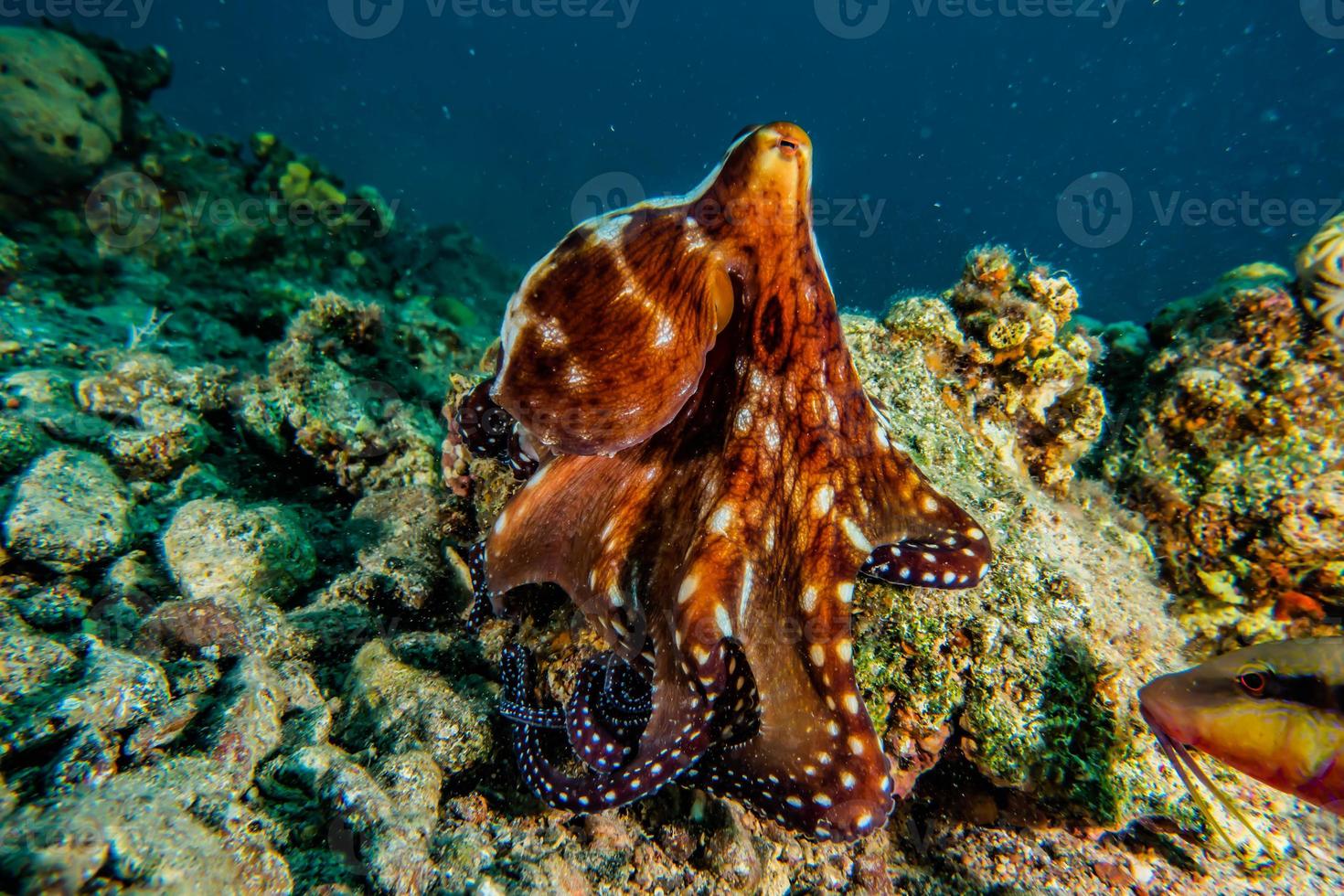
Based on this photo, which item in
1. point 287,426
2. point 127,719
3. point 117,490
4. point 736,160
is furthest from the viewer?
point 287,426

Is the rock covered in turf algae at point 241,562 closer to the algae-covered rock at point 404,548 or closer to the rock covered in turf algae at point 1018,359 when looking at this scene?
the algae-covered rock at point 404,548

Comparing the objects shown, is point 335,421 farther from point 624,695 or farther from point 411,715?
point 624,695

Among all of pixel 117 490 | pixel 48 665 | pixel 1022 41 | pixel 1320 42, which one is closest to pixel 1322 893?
pixel 48 665

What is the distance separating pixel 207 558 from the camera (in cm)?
313

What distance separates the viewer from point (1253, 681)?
6.93ft

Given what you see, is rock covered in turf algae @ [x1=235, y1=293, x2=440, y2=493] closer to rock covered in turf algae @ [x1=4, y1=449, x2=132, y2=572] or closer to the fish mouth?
rock covered in turf algae @ [x1=4, y1=449, x2=132, y2=572]

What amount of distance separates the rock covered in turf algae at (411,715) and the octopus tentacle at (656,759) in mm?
449

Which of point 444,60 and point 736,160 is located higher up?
point 444,60

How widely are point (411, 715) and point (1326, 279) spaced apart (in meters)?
6.09

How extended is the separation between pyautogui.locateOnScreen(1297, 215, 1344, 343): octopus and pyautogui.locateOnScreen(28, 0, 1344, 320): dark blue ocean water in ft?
126

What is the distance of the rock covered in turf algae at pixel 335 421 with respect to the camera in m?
4.44

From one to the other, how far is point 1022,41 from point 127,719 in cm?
14291

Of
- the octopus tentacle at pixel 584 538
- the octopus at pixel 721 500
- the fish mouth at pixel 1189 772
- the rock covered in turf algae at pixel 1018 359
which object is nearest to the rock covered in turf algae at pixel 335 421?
the octopus tentacle at pixel 584 538

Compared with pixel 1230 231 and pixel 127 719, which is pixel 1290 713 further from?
pixel 1230 231
